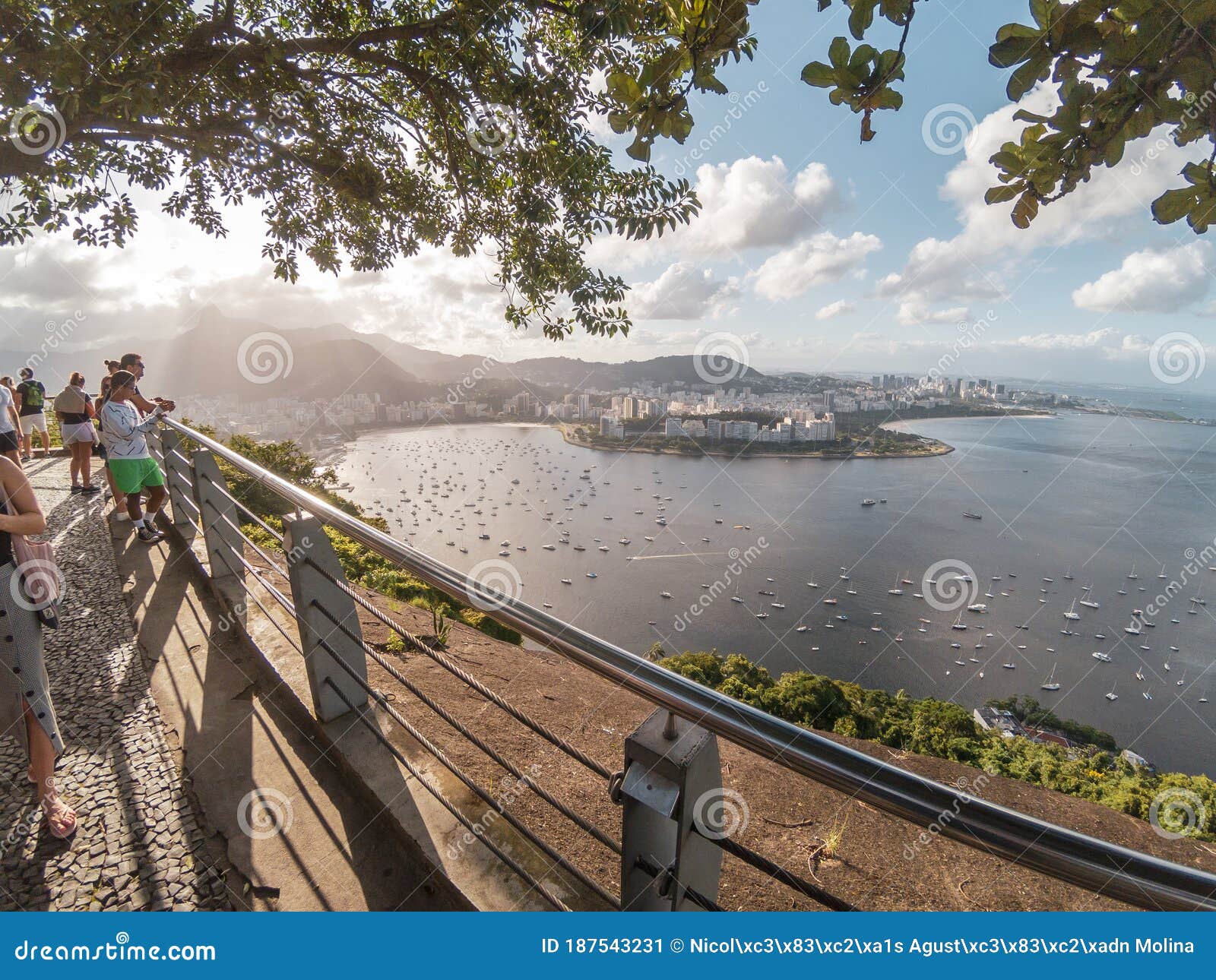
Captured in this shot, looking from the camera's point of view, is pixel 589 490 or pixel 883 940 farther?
pixel 589 490

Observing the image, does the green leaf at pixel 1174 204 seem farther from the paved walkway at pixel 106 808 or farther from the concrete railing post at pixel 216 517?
the concrete railing post at pixel 216 517

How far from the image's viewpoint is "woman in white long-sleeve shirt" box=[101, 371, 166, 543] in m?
3.65

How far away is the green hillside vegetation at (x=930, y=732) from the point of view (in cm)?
1079

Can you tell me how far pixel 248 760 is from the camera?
1872 millimetres

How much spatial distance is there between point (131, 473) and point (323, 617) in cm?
318

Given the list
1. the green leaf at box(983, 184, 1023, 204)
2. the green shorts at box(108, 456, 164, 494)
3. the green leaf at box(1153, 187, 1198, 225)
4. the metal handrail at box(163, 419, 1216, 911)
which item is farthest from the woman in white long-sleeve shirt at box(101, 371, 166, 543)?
the green leaf at box(1153, 187, 1198, 225)

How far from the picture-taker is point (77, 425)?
535 cm

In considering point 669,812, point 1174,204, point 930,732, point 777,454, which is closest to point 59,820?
point 669,812

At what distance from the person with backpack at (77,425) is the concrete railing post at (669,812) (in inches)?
274

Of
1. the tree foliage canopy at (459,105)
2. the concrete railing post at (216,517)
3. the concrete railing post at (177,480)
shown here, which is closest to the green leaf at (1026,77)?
the tree foliage canopy at (459,105)

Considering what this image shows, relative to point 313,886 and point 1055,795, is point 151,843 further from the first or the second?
point 1055,795

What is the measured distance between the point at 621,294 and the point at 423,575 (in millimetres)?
3336

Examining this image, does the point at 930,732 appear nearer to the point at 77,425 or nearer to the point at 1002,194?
the point at 1002,194

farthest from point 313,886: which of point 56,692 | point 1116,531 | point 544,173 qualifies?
point 1116,531
